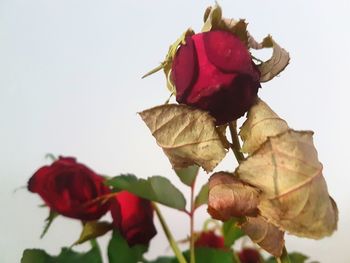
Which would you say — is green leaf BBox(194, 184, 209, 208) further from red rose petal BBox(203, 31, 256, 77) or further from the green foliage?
red rose petal BBox(203, 31, 256, 77)

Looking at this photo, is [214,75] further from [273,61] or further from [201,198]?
[201,198]

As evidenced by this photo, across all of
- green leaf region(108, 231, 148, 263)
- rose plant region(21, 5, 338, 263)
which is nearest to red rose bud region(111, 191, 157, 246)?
green leaf region(108, 231, 148, 263)

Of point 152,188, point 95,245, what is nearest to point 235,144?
point 152,188

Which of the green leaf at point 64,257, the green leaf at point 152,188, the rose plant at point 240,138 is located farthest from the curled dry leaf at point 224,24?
the green leaf at point 64,257

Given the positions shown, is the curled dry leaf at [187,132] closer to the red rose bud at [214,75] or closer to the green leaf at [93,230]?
the red rose bud at [214,75]

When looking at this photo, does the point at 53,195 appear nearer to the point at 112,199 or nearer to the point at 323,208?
the point at 112,199

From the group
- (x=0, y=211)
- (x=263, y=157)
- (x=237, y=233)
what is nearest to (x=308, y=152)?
(x=263, y=157)

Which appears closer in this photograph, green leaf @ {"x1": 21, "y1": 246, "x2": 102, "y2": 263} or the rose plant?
the rose plant
